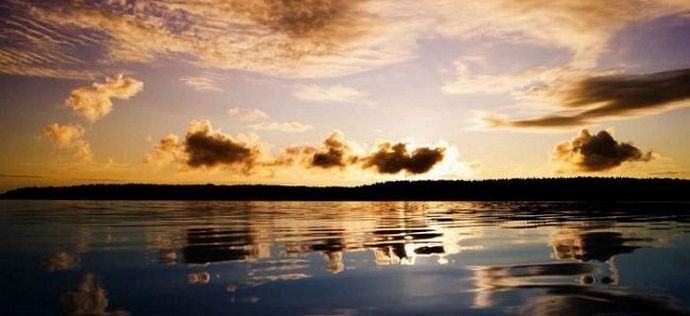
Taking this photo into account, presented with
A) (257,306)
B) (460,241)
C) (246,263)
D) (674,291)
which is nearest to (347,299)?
(257,306)

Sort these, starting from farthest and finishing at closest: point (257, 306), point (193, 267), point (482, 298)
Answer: point (193, 267) → point (482, 298) → point (257, 306)

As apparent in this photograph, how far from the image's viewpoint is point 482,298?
1127cm

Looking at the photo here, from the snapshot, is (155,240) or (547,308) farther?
(155,240)

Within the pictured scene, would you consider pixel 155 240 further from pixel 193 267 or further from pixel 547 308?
pixel 547 308

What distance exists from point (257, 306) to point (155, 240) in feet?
54.2

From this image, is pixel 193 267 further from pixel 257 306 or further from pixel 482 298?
pixel 482 298

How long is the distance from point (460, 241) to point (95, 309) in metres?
18.0

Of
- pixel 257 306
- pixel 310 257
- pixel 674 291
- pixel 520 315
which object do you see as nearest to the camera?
pixel 520 315

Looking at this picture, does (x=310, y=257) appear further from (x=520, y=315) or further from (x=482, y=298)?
(x=520, y=315)

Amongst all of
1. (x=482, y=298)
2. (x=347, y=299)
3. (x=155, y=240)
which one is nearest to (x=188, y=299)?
(x=347, y=299)

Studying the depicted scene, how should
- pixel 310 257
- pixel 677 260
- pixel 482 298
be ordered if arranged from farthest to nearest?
pixel 310 257 → pixel 677 260 → pixel 482 298

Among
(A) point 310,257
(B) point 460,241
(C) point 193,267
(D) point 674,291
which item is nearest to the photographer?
(D) point 674,291

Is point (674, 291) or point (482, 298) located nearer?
point (482, 298)

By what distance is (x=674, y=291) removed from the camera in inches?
476
